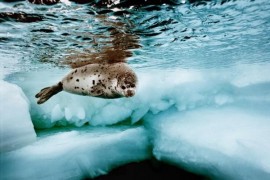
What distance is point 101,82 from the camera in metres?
3.94

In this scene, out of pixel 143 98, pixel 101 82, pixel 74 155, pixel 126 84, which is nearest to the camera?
pixel 126 84

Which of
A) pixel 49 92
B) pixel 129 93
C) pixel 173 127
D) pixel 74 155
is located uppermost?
pixel 129 93

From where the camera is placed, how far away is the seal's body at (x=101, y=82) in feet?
11.9

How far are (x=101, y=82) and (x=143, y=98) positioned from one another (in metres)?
6.37

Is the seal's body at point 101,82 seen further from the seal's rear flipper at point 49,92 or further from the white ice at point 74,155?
the white ice at point 74,155

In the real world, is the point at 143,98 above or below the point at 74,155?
above

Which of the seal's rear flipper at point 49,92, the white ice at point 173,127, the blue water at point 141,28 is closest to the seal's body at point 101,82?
the seal's rear flipper at point 49,92

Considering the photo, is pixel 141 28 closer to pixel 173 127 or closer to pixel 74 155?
pixel 74 155

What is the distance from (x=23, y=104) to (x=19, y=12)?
15.8 feet

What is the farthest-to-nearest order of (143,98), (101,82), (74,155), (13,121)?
(143,98) < (13,121) < (74,155) < (101,82)

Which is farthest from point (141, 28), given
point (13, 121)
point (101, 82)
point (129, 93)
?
point (13, 121)

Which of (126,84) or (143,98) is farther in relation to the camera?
(143,98)

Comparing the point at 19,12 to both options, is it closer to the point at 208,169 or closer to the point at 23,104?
the point at 23,104

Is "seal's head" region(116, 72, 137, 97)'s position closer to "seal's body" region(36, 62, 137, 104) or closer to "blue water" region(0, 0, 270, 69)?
"seal's body" region(36, 62, 137, 104)
